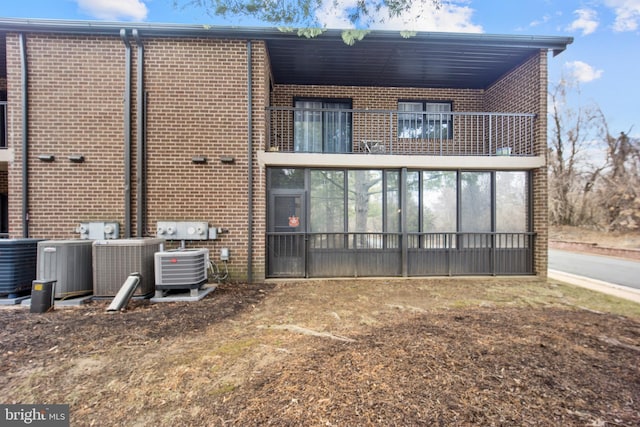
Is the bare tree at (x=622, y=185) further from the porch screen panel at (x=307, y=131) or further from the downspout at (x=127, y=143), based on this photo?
the downspout at (x=127, y=143)

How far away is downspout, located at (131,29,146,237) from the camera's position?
6168 millimetres

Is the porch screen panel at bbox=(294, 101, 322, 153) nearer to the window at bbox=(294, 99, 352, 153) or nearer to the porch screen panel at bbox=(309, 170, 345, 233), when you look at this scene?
the window at bbox=(294, 99, 352, 153)

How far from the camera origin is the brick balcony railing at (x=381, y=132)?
8086 mm

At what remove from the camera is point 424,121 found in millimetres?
8961

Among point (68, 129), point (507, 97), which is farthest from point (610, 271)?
point (68, 129)

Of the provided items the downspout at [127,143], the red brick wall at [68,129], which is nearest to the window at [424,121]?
the downspout at [127,143]

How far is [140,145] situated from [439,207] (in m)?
7.08

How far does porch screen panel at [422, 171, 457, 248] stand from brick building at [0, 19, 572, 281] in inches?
1.4

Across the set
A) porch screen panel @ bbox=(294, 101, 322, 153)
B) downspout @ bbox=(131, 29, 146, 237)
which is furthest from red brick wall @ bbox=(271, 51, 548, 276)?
downspout @ bbox=(131, 29, 146, 237)

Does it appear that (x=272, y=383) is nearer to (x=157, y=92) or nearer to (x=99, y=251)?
(x=99, y=251)

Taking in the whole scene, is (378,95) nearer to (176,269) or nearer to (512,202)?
(512,202)

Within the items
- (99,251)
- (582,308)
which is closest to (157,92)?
(99,251)

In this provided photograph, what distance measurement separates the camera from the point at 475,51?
694 cm

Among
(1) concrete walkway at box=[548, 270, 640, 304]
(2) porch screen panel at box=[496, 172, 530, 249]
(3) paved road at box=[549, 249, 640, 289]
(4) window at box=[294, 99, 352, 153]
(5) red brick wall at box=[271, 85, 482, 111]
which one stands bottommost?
(3) paved road at box=[549, 249, 640, 289]
